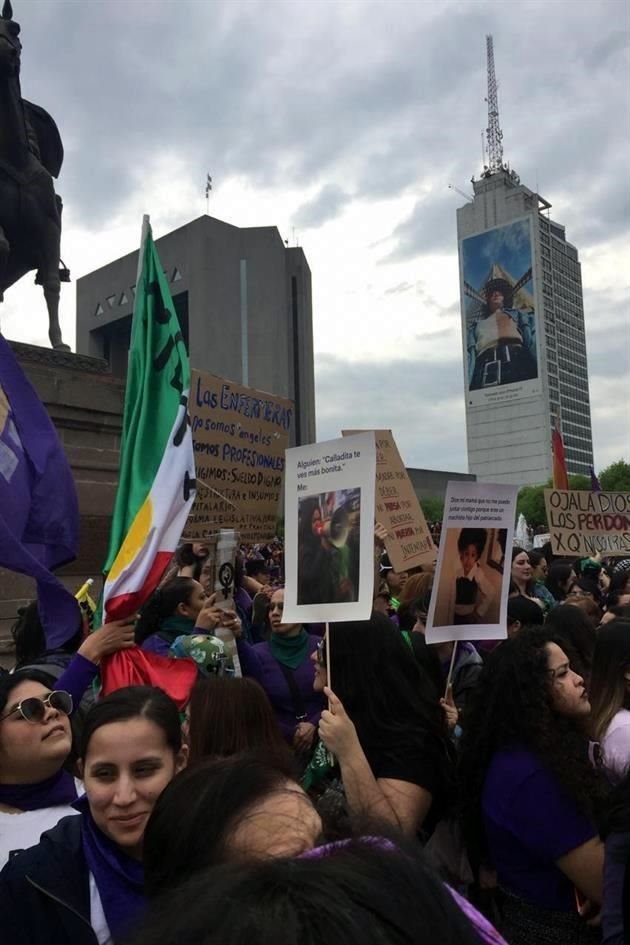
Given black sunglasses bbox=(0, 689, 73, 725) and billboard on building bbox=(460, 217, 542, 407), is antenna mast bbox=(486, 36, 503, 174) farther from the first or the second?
black sunglasses bbox=(0, 689, 73, 725)

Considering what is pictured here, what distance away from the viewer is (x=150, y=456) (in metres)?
3.48

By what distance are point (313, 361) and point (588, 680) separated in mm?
60723

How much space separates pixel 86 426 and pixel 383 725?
645 cm

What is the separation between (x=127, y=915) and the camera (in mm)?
1725

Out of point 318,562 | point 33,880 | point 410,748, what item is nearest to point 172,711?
point 33,880

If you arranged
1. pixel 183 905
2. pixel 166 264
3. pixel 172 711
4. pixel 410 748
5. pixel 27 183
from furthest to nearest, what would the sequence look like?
pixel 166 264 < pixel 27 183 < pixel 410 748 < pixel 172 711 < pixel 183 905

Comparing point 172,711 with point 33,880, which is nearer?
point 33,880

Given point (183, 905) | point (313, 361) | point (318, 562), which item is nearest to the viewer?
point (183, 905)

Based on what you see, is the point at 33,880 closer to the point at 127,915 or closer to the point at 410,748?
the point at 127,915

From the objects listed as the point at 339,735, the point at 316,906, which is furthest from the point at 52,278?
the point at 316,906

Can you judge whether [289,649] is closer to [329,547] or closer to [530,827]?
[329,547]

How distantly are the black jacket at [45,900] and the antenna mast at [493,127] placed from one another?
389ft

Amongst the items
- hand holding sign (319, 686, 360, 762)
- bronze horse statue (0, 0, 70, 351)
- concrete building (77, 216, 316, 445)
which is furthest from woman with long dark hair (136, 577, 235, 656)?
concrete building (77, 216, 316, 445)

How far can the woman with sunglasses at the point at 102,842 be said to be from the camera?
1725 millimetres
